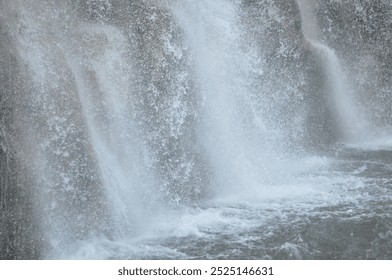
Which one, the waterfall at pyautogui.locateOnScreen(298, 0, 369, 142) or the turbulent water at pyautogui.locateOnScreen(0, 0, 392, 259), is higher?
the waterfall at pyautogui.locateOnScreen(298, 0, 369, 142)

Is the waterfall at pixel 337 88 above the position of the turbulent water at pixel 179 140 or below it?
above

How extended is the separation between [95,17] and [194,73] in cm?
168

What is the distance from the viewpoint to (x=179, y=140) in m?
7.74

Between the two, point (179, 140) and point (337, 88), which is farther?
point (337, 88)

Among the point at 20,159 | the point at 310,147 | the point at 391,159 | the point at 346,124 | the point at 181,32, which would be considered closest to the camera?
the point at 20,159

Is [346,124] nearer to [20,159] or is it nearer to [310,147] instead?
[310,147]

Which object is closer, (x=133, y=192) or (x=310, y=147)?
(x=133, y=192)

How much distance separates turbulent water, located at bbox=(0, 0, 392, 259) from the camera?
615cm

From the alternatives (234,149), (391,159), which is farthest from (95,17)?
(391,159)

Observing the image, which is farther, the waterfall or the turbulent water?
the waterfall

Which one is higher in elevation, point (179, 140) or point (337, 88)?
point (337, 88)

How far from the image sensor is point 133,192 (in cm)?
729

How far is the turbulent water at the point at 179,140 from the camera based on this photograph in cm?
615

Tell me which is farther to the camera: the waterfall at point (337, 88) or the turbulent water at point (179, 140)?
the waterfall at point (337, 88)
